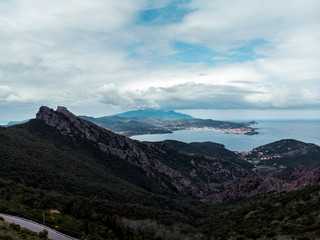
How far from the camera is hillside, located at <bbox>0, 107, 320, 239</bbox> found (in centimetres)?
2383

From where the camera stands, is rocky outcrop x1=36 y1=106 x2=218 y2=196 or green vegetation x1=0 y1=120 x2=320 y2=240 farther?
rocky outcrop x1=36 y1=106 x2=218 y2=196

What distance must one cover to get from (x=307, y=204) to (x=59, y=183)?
43.1 metres

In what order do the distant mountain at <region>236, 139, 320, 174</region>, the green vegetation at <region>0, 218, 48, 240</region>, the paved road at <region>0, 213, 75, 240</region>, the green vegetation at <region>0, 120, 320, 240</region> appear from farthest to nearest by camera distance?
the distant mountain at <region>236, 139, 320, 174</region> → the green vegetation at <region>0, 120, 320, 240</region> → the paved road at <region>0, 213, 75, 240</region> → the green vegetation at <region>0, 218, 48, 240</region>

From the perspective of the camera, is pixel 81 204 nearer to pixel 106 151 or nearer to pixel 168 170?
pixel 106 151

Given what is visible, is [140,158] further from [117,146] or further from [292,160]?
[292,160]

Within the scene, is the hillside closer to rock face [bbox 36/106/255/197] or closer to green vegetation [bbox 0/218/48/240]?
rock face [bbox 36/106/255/197]

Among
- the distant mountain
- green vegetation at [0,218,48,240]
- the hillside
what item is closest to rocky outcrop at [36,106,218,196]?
the hillside

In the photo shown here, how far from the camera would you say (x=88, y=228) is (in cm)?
2242

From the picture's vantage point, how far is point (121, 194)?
47.8 metres

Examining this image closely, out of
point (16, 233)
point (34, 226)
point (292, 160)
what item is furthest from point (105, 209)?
point (292, 160)

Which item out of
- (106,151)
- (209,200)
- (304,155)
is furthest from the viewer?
(304,155)

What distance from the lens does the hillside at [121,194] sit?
23.8m

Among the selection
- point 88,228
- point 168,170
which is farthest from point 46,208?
point 168,170

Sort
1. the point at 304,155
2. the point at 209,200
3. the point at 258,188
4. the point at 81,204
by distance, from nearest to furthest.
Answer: the point at 81,204 < the point at 258,188 < the point at 209,200 < the point at 304,155
